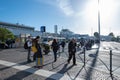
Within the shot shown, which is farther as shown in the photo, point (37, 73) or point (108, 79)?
point (37, 73)

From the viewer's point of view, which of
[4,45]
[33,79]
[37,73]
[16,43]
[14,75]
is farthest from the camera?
[16,43]

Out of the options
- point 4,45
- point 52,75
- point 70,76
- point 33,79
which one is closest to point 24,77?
point 33,79

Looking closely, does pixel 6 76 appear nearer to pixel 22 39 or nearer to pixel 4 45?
pixel 4 45

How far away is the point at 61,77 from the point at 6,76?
2456 mm

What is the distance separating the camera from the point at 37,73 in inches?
318

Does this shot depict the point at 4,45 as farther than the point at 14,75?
Yes

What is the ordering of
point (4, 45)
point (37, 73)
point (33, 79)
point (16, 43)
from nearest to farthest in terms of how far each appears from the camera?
point (33, 79)
point (37, 73)
point (4, 45)
point (16, 43)

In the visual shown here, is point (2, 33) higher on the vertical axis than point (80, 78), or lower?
higher

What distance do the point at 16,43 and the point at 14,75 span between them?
23.2 meters

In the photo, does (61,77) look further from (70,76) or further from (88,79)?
(88,79)

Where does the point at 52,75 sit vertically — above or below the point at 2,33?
below

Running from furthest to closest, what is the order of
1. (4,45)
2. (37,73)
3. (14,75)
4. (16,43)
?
(16,43)
(4,45)
(37,73)
(14,75)

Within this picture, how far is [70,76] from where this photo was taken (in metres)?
7.60

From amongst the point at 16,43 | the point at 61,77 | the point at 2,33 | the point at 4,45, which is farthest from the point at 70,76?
the point at 2,33
